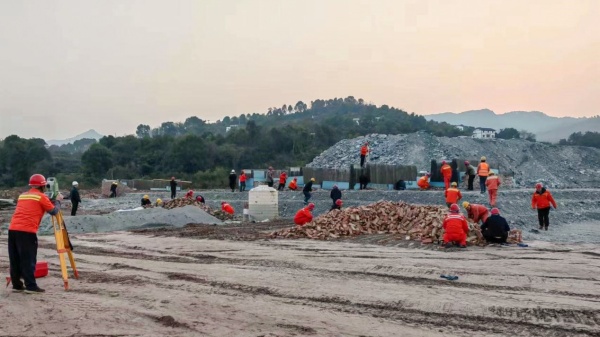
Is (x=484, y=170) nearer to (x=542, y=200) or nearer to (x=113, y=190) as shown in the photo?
(x=542, y=200)

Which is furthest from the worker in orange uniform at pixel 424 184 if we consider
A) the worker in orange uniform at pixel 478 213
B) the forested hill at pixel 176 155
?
the forested hill at pixel 176 155

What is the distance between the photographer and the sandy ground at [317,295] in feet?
23.7

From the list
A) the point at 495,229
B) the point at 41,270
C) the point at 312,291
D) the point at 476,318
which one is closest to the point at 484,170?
the point at 495,229

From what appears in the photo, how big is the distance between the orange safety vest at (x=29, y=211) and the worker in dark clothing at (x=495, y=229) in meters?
11.2

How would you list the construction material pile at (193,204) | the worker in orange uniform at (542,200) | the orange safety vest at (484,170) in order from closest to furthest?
the worker in orange uniform at (542,200), the orange safety vest at (484,170), the construction material pile at (193,204)

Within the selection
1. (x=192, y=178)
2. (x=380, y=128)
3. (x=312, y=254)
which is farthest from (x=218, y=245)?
(x=380, y=128)

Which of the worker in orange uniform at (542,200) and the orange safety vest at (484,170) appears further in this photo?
the orange safety vest at (484,170)

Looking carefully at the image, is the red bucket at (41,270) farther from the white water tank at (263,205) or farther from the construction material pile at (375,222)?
the white water tank at (263,205)

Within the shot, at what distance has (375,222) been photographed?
1911cm

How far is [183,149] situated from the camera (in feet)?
226

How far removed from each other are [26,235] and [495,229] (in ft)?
37.9

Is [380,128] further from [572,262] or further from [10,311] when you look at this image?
[10,311]

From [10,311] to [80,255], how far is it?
6601mm

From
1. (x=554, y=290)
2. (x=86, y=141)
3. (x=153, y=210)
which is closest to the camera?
(x=554, y=290)
